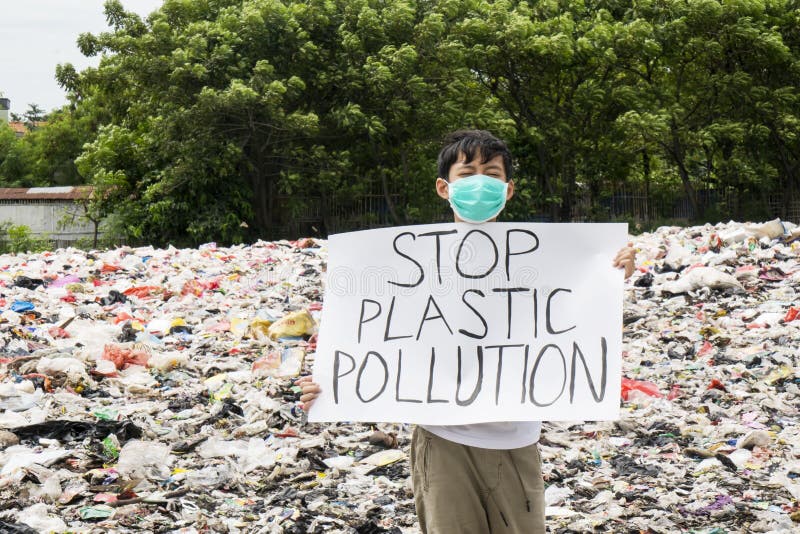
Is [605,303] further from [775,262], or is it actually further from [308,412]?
[775,262]

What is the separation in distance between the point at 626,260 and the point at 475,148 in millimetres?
421

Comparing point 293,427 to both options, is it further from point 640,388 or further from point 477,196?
point 477,196

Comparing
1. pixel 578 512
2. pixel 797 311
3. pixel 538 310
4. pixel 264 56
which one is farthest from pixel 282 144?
pixel 538 310

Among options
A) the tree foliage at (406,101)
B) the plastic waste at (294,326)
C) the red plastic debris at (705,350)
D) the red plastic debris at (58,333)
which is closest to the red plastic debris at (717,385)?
the red plastic debris at (705,350)

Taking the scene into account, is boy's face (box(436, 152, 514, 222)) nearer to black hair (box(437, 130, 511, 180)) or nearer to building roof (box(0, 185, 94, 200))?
black hair (box(437, 130, 511, 180))

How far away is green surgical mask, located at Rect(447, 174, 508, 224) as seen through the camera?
1862 mm

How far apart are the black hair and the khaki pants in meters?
0.64

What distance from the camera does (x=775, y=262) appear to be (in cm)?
702

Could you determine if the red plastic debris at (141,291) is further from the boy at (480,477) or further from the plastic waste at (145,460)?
the boy at (480,477)

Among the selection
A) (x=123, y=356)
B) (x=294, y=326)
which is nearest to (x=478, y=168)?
(x=123, y=356)

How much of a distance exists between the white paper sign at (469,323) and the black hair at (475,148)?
15cm

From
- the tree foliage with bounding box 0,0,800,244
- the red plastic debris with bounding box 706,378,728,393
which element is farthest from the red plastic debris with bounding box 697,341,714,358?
the tree foliage with bounding box 0,0,800,244

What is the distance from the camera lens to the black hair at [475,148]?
6.15ft

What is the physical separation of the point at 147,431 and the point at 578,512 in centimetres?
199
